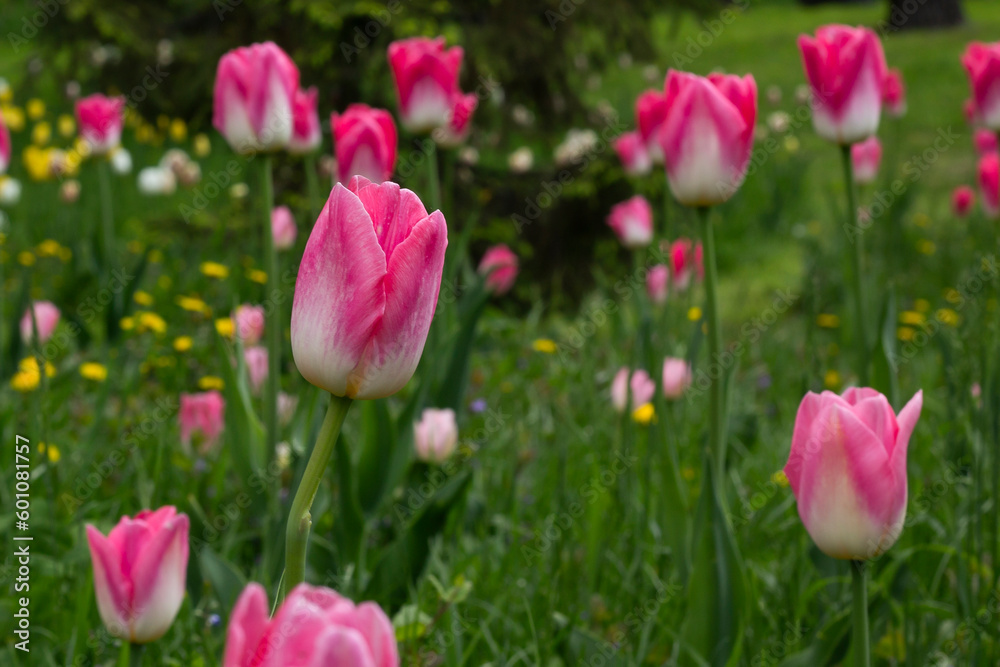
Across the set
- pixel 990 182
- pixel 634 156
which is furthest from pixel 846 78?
pixel 990 182

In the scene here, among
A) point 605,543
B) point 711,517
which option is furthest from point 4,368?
point 711,517

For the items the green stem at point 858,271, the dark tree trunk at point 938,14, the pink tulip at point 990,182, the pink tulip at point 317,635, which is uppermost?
the pink tulip at point 317,635

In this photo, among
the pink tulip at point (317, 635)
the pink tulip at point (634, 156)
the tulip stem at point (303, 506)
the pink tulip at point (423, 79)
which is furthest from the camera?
the pink tulip at point (634, 156)

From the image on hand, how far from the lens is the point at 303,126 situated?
1872mm

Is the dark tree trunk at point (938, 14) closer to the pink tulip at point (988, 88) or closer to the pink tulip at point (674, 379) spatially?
the pink tulip at point (988, 88)

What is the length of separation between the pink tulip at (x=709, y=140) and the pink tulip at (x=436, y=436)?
0.72 meters

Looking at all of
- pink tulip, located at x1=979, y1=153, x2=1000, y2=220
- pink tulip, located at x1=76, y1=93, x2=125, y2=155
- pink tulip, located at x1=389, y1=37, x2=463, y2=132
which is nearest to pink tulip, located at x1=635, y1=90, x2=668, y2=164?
pink tulip, located at x1=389, y1=37, x2=463, y2=132

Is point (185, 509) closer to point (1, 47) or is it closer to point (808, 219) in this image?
point (808, 219)

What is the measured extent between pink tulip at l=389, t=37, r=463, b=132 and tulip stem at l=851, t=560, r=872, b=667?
1430 millimetres

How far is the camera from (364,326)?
659mm

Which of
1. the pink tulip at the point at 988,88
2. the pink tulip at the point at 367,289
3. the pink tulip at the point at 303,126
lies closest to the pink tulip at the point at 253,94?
the pink tulip at the point at 303,126

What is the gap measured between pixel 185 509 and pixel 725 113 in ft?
4.04

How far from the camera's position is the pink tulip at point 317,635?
447 millimetres

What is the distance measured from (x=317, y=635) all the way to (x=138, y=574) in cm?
59
